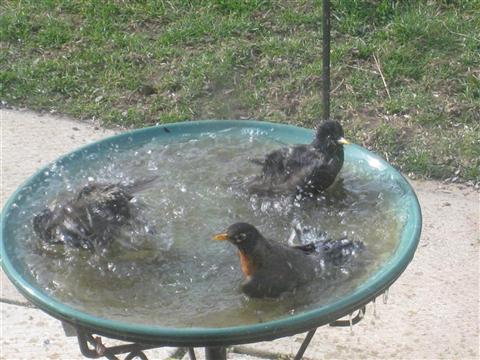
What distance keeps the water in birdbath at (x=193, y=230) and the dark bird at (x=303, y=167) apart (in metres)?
0.05

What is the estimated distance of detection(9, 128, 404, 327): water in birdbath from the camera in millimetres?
2896

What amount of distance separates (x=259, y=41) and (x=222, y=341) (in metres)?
4.86

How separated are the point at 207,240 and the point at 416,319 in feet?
5.49

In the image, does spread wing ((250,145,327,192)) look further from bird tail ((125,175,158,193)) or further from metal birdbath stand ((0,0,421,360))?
bird tail ((125,175,158,193))

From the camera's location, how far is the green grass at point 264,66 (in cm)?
632

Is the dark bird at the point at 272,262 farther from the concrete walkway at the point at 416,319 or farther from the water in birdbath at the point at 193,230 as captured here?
the concrete walkway at the point at 416,319

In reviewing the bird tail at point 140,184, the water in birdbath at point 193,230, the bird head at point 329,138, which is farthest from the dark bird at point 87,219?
the bird head at point 329,138

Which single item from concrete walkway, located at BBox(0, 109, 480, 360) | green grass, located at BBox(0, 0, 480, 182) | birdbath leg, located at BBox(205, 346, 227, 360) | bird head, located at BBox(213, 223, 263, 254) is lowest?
concrete walkway, located at BBox(0, 109, 480, 360)

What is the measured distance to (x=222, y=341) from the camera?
8.61ft

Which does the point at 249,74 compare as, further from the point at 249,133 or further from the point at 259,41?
the point at 249,133

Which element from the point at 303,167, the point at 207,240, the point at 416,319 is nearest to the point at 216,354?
the point at 207,240

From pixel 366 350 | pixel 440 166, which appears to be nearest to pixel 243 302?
pixel 366 350

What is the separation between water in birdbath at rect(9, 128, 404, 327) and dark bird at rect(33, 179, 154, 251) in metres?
0.03

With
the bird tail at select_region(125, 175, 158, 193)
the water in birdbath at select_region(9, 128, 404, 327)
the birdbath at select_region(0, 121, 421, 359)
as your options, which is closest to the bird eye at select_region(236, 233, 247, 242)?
the water in birdbath at select_region(9, 128, 404, 327)
